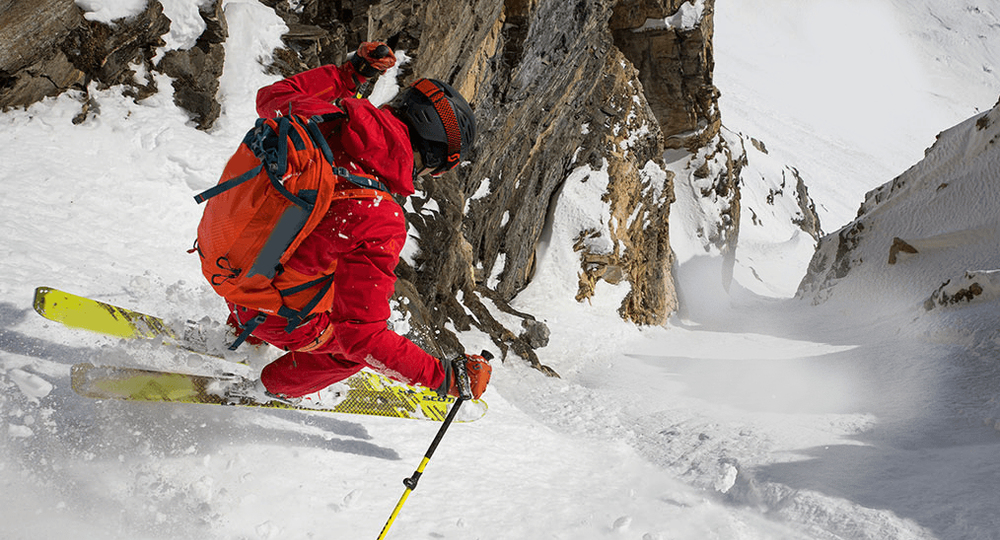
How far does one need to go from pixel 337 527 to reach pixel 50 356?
1659 millimetres

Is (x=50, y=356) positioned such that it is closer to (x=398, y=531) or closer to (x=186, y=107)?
(x=398, y=531)

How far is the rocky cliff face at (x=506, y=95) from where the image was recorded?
6574mm

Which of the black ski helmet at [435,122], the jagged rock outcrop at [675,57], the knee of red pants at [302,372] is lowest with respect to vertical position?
the knee of red pants at [302,372]

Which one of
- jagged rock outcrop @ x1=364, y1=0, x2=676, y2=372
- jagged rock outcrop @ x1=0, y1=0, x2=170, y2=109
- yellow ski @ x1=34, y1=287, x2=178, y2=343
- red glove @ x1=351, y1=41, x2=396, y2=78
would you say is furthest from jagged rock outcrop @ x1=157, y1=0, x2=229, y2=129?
yellow ski @ x1=34, y1=287, x2=178, y2=343

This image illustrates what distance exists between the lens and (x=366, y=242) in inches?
99.0

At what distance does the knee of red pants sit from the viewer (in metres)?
3.25

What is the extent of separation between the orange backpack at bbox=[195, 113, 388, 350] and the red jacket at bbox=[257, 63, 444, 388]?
0.07 metres

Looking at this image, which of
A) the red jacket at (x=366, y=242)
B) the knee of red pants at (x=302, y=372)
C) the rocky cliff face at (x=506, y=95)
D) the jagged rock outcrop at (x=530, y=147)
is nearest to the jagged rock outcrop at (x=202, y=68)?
the rocky cliff face at (x=506, y=95)

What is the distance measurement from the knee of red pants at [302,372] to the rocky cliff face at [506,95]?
3.32 metres

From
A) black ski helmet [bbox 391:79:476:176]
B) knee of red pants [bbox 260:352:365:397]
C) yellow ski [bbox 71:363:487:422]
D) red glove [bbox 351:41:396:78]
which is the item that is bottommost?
yellow ski [bbox 71:363:487:422]

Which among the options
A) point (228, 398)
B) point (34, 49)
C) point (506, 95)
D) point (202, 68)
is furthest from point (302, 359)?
point (506, 95)

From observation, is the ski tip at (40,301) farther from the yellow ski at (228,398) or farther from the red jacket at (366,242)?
the red jacket at (366,242)

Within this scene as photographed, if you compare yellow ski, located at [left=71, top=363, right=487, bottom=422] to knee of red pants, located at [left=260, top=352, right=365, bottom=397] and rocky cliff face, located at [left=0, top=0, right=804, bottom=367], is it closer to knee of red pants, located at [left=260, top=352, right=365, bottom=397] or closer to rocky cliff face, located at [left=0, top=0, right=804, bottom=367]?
knee of red pants, located at [left=260, top=352, right=365, bottom=397]

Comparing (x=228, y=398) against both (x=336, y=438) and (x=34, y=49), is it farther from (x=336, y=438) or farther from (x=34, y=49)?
(x=34, y=49)
